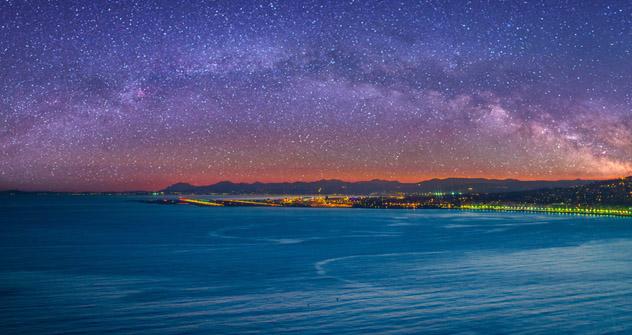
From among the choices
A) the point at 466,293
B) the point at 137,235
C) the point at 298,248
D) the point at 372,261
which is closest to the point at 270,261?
the point at 372,261

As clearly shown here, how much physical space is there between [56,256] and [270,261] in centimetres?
1624

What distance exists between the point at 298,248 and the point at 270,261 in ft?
32.8

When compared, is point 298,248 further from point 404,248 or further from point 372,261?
point 372,261

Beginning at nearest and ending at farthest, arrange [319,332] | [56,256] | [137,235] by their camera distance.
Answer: [319,332]
[56,256]
[137,235]

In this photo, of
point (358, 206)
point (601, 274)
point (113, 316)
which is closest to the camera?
point (113, 316)

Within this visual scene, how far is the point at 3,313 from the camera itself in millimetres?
19391

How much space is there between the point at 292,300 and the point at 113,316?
6723mm

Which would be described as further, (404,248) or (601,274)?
(404,248)

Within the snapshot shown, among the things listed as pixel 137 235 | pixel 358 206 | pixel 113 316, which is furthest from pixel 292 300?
pixel 358 206

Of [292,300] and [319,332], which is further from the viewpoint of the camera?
[292,300]

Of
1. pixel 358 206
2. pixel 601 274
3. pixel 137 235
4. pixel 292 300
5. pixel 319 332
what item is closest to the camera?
pixel 319 332

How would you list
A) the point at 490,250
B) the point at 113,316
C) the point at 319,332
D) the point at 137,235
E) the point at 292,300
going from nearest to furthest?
the point at 319,332
the point at 113,316
the point at 292,300
the point at 490,250
the point at 137,235

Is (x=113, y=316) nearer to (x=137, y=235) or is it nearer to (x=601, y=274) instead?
(x=601, y=274)

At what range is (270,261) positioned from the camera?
3656cm
